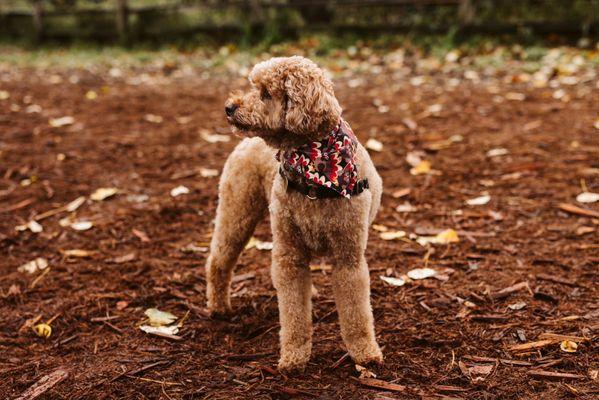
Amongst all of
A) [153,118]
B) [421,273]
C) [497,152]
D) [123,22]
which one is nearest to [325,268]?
[421,273]

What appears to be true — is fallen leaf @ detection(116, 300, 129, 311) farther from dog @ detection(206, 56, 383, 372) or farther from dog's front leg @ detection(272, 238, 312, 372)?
dog's front leg @ detection(272, 238, 312, 372)

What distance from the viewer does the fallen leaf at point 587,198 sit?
14.5 ft

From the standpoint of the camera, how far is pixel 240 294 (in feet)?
11.9

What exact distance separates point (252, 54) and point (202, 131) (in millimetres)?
5308

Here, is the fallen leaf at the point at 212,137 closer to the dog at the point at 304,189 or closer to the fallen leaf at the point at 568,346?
the dog at the point at 304,189

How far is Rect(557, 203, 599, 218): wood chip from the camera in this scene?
4.20 m

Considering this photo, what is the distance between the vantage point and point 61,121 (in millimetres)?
7195

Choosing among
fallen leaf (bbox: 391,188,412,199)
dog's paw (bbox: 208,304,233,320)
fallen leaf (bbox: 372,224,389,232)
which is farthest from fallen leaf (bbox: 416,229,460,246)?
dog's paw (bbox: 208,304,233,320)

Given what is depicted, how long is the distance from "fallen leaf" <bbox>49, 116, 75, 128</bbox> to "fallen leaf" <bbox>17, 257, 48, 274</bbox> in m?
3.51

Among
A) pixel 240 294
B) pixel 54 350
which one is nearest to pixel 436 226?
pixel 240 294

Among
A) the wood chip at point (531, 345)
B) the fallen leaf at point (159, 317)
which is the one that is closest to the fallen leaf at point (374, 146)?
the fallen leaf at point (159, 317)

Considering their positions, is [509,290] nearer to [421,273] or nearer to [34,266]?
[421,273]

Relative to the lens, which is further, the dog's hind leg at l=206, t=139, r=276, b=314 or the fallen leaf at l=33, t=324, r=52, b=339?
the fallen leaf at l=33, t=324, r=52, b=339

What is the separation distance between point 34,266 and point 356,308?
2.46 metres
